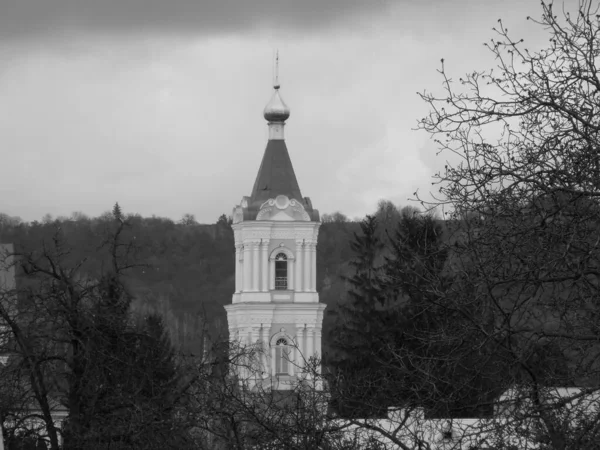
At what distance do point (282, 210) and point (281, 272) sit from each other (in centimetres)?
337

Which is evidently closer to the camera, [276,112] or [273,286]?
[273,286]

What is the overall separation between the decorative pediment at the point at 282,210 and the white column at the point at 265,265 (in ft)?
4.63

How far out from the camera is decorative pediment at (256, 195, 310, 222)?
243ft

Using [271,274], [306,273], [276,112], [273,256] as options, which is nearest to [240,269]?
[271,274]

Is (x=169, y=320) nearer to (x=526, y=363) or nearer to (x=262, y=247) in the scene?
(x=262, y=247)

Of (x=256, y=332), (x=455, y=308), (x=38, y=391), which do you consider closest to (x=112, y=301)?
(x=38, y=391)

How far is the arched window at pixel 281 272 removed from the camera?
74625 mm

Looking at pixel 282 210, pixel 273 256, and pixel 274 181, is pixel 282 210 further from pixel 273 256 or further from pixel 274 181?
pixel 273 256

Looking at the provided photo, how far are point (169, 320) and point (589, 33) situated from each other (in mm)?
92055

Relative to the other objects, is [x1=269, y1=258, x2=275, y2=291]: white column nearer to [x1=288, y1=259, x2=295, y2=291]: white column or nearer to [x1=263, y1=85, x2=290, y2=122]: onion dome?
[x1=288, y1=259, x2=295, y2=291]: white column

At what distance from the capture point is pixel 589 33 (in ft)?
31.8

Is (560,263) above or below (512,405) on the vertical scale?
above

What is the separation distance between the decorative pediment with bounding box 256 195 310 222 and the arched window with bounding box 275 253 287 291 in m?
2.13

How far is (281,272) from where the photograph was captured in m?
75.1
